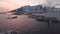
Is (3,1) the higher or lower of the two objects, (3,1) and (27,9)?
the higher

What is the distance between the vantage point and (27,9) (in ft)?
5.98

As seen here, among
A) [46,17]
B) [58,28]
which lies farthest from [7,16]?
[58,28]

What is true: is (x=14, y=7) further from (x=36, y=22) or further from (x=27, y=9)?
(x=36, y=22)

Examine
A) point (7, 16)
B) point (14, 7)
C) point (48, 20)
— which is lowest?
point (48, 20)

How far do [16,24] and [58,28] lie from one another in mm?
671

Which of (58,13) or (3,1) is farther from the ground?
(3,1)

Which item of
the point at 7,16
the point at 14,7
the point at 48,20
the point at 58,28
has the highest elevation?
the point at 14,7

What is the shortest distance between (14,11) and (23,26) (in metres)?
0.29

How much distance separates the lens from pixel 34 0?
1.89 m

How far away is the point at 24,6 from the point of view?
185 cm

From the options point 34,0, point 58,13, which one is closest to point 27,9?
point 34,0

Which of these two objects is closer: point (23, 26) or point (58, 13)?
point (23, 26)

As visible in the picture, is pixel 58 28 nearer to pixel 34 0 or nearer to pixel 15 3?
pixel 34 0

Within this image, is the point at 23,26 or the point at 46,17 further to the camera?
the point at 46,17
